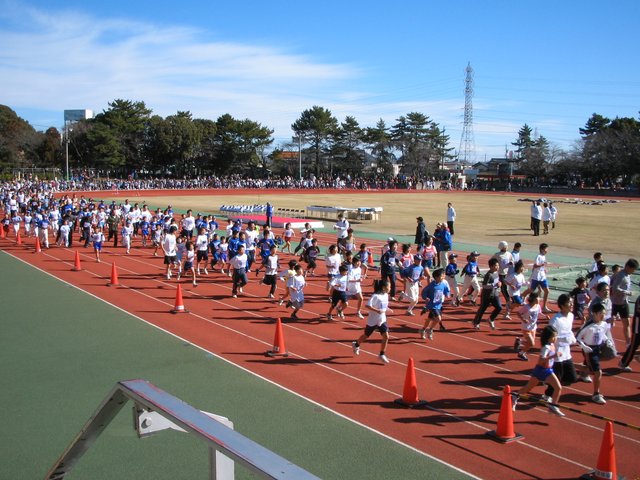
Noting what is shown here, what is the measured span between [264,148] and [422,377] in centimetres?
8511

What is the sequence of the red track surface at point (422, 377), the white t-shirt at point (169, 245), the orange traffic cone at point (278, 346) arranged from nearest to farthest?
the red track surface at point (422, 377), the orange traffic cone at point (278, 346), the white t-shirt at point (169, 245)

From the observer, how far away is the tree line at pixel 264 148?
3086 inches

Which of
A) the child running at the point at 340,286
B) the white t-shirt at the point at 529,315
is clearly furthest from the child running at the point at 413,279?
the white t-shirt at the point at 529,315

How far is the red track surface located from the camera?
25.2ft

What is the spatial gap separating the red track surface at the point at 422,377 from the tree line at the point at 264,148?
64961 millimetres

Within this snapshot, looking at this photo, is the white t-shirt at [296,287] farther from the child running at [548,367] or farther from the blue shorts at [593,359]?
the blue shorts at [593,359]

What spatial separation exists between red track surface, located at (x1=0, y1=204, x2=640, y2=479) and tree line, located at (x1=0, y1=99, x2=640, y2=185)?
64961 mm

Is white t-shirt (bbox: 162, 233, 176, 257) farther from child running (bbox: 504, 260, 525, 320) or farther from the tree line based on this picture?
the tree line

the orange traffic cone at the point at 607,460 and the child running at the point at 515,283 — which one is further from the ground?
the child running at the point at 515,283

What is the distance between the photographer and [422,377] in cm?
1043

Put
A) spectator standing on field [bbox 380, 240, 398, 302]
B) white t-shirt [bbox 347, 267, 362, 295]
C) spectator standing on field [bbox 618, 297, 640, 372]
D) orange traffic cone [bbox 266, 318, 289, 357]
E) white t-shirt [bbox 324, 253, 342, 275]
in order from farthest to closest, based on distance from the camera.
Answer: spectator standing on field [bbox 380, 240, 398, 302] → white t-shirt [bbox 324, 253, 342, 275] → white t-shirt [bbox 347, 267, 362, 295] → orange traffic cone [bbox 266, 318, 289, 357] → spectator standing on field [bbox 618, 297, 640, 372]

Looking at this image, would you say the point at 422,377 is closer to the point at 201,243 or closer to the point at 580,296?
the point at 580,296

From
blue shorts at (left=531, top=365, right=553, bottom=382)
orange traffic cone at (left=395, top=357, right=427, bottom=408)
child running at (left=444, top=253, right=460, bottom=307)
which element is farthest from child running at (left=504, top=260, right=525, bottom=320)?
orange traffic cone at (left=395, top=357, right=427, bottom=408)

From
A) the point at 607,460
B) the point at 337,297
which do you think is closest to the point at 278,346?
the point at 337,297
